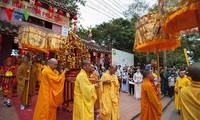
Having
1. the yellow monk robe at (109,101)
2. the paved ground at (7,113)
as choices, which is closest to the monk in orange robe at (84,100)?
the yellow monk robe at (109,101)

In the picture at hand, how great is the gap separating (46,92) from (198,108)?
3510 mm

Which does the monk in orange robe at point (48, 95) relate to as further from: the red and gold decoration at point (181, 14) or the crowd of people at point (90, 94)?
the red and gold decoration at point (181, 14)

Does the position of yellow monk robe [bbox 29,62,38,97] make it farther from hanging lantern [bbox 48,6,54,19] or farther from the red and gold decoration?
the red and gold decoration

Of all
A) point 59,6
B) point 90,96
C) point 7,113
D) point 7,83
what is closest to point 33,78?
point 7,83

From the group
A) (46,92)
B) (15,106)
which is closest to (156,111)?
(46,92)

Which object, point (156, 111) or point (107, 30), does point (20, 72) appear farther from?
point (107, 30)

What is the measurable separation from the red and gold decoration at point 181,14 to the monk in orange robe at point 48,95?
120 inches

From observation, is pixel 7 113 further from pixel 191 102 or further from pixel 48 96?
pixel 191 102

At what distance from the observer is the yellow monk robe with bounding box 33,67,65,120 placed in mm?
4422

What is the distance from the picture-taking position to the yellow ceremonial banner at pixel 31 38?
6.07 meters

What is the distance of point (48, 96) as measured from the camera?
14.8 ft

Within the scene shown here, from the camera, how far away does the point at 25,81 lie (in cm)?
641

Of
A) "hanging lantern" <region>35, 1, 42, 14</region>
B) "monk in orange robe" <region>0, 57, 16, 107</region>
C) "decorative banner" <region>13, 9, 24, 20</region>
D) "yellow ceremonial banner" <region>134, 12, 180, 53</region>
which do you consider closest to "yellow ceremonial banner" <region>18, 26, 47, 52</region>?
"monk in orange robe" <region>0, 57, 16, 107</region>

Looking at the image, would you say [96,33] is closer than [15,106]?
No
